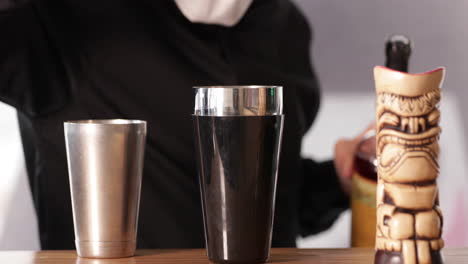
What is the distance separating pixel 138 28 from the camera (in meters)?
0.94

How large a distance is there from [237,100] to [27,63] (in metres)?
0.51

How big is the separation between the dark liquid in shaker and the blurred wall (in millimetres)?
920

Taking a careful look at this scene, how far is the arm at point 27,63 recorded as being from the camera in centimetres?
85

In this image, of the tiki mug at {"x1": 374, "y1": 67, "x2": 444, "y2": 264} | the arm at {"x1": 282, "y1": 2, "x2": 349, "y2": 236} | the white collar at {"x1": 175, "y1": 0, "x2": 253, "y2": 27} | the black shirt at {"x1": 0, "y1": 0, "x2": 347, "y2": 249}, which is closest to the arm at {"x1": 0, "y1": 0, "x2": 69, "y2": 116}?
the black shirt at {"x1": 0, "y1": 0, "x2": 347, "y2": 249}

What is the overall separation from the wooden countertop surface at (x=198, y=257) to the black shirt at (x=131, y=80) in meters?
0.41

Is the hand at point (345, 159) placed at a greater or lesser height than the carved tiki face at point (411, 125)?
lesser

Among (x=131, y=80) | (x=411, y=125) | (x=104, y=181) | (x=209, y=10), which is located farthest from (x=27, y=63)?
(x=411, y=125)

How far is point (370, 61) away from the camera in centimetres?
→ 140

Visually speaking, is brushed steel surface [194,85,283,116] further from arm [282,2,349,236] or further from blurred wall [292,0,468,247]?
blurred wall [292,0,468,247]

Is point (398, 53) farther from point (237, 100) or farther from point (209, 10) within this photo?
point (237, 100)

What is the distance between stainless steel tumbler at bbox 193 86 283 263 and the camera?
1.51 ft

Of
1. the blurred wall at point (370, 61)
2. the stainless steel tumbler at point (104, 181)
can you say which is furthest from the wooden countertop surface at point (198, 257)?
the blurred wall at point (370, 61)

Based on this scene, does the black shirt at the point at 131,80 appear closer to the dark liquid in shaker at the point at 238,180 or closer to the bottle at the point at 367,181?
the bottle at the point at 367,181

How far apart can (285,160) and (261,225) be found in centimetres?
57
